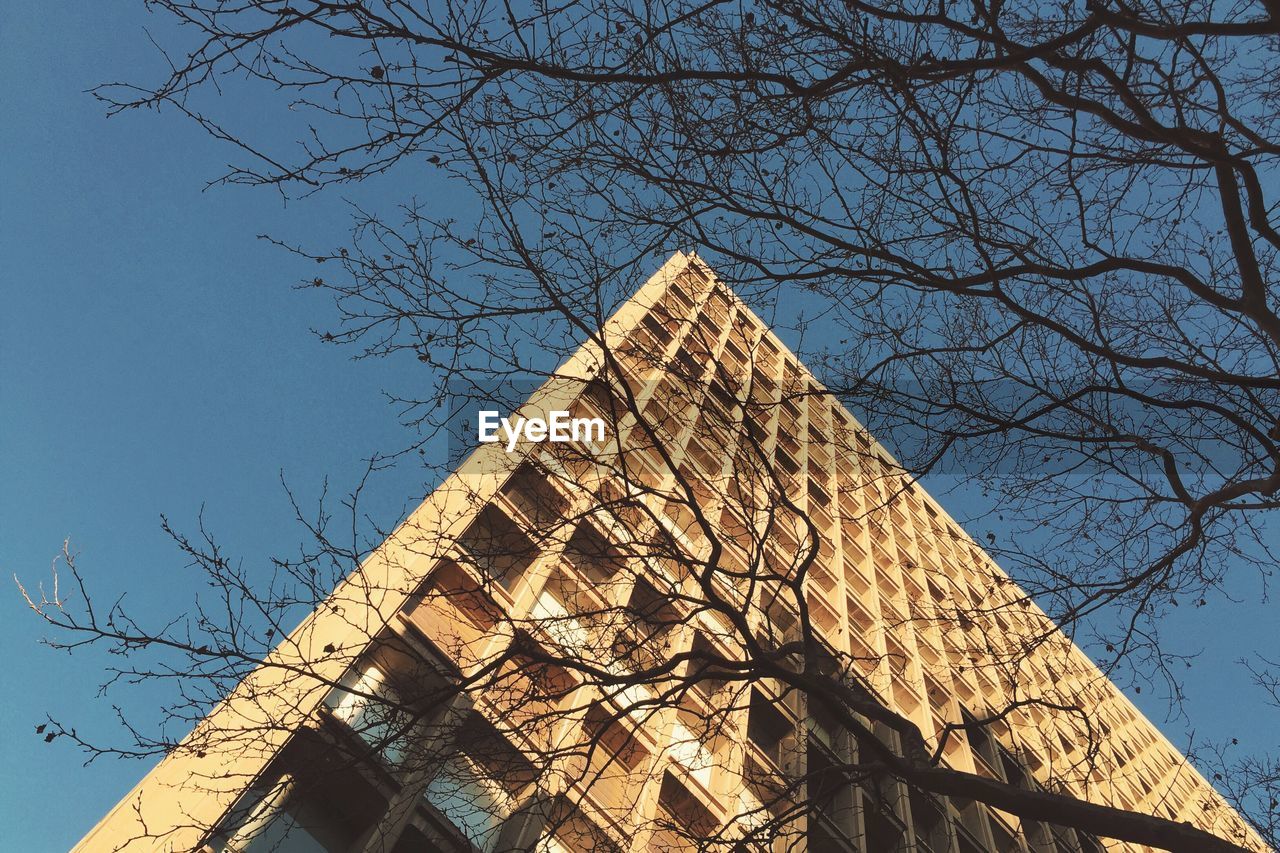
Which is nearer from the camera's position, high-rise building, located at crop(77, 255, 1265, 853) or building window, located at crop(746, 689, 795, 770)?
high-rise building, located at crop(77, 255, 1265, 853)

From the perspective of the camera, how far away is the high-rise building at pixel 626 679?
586 centimetres

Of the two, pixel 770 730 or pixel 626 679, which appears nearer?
pixel 626 679

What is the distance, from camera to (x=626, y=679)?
5566 millimetres

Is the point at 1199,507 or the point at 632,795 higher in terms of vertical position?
the point at 1199,507

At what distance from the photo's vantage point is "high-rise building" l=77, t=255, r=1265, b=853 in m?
5.86

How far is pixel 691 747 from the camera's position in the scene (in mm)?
10984

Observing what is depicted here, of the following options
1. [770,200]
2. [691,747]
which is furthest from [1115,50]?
[691,747]

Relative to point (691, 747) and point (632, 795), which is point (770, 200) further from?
point (691, 747)

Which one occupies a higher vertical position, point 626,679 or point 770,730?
point 770,730

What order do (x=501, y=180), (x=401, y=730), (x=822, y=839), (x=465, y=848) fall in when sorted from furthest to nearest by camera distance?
(x=822, y=839) → (x=465, y=848) → (x=501, y=180) → (x=401, y=730)

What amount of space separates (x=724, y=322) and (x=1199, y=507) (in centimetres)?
1478

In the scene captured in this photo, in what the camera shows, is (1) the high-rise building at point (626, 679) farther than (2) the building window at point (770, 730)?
No

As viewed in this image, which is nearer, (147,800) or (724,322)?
(147,800)

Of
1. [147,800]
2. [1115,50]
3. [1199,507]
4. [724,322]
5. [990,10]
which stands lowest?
[147,800]
